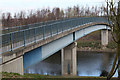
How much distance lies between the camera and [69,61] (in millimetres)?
20609

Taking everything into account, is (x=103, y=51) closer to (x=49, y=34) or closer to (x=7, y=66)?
(x=49, y=34)

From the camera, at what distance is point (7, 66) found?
7.99 meters

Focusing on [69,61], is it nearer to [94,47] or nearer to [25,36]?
[25,36]

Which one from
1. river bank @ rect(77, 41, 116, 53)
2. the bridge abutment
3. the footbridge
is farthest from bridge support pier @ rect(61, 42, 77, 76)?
river bank @ rect(77, 41, 116, 53)

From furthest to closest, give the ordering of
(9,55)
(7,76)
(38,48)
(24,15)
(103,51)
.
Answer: (24,15), (103,51), (38,48), (9,55), (7,76)

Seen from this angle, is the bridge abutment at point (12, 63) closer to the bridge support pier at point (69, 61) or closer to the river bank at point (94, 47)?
the bridge support pier at point (69, 61)

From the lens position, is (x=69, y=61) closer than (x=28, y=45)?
No

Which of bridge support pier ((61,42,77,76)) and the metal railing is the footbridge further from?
bridge support pier ((61,42,77,76))

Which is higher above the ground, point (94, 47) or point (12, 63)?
point (12, 63)

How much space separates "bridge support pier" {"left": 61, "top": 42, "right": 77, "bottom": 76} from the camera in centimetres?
2034

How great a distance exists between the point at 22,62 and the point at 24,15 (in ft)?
118

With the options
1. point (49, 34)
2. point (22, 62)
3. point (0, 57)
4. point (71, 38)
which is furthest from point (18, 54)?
point (71, 38)

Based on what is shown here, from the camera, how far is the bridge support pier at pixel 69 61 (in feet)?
66.7

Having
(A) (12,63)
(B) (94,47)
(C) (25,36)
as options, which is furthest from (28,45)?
(B) (94,47)
